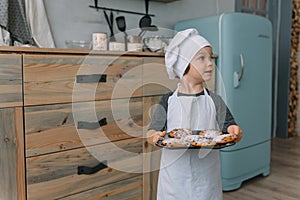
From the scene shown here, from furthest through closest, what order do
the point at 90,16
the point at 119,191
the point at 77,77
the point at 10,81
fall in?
the point at 90,16 < the point at 119,191 < the point at 77,77 < the point at 10,81

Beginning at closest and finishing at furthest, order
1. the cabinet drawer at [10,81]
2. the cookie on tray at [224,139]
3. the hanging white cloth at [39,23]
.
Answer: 1. the cookie on tray at [224,139]
2. the cabinet drawer at [10,81]
3. the hanging white cloth at [39,23]

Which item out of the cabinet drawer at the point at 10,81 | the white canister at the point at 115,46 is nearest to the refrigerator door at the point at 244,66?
the white canister at the point at 115,46

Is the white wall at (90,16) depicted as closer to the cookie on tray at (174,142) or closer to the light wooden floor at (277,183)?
the cookie on tray at (174,142)

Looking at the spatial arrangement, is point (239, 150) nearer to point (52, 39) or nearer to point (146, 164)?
point (146, 164)

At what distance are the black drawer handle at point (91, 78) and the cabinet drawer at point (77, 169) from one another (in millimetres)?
334

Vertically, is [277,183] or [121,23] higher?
[121,23]

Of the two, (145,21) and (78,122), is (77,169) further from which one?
(145,21)

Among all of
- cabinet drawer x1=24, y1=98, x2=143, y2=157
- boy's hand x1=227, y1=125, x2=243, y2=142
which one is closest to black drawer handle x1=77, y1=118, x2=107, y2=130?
cabinet drawer x1=24, y1=98, x2=143, y2=157

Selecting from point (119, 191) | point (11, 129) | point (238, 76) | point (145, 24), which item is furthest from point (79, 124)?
point (238, 76)

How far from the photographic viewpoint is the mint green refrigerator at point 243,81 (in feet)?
7.68

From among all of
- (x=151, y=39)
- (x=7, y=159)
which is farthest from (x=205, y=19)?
(x=7, y=159)

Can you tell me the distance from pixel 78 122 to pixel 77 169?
234 mm

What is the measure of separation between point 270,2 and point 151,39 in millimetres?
2438

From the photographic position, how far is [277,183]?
8.46 ft
